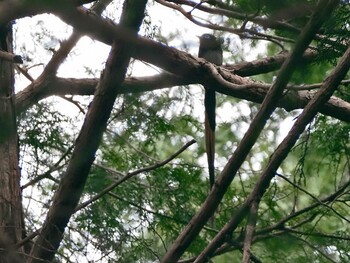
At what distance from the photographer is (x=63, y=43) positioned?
4141mm

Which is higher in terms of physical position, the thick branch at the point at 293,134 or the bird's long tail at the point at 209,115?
the bird's long tail at the point at 209,115

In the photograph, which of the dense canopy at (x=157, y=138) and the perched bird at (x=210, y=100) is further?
the perched bird at (x=210, y=100)

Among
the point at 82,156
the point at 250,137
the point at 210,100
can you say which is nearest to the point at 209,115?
the point at 210,100

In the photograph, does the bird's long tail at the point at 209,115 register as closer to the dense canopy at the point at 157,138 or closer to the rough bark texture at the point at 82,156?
the dense canopy at the point at 157,138

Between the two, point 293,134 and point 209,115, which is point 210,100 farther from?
point 293,134

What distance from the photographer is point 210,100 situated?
4871mm

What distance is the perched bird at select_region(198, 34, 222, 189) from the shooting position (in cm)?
453

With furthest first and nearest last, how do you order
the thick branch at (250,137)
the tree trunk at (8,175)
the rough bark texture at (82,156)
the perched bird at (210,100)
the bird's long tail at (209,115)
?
the bird's long tail at (209,115), the perched bird at (210,100), the tree trunk at (8,175), the rough bark texture at (82,156), the thick branch at (250,137)

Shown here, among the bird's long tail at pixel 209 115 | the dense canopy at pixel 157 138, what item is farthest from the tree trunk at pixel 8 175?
the bird's long tail at pixel 209 115

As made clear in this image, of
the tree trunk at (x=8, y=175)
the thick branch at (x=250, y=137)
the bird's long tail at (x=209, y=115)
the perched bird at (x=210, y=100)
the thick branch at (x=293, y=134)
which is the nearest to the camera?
the thick branch at (x=250, y=137)

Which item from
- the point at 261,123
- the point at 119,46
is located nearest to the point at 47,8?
the point at 119,46

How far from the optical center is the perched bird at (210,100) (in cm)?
453

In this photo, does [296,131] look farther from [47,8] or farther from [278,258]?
[278,258]

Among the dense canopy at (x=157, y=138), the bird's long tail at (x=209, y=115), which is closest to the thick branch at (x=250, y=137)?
the dense canopy at (x=157, y=138)
